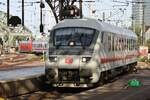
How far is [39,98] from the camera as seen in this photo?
19.0m

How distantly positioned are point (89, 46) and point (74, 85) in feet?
5.89

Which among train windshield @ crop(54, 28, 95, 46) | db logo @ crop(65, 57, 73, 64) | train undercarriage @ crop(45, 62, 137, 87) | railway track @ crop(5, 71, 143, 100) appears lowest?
railway track @ crop(5, 71, 143, 100)

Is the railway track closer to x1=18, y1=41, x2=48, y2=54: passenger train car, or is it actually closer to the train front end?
the train front end

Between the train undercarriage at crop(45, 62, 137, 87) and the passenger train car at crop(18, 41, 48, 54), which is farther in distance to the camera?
the passenger train car at crop(18, 41, 48, 54)

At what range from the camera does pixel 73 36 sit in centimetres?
2166

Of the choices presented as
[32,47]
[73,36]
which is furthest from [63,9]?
[32,47]

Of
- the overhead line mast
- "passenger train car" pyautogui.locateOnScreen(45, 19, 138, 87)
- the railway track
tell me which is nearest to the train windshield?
"passenger train car" pyautogui.locateOnScreen(45, 19, 138, 87)

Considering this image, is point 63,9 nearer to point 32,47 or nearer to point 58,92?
point 58,92

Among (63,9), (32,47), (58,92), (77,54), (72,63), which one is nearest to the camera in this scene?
(72,63)

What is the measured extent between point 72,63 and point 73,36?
138cm

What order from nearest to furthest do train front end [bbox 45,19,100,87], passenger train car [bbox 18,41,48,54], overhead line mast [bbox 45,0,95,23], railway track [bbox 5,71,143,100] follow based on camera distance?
1. railway track [bbox 5,71,143,100]
2. train front end [bbox 45,19,100,87]
3. overhead line mast [bbox 45,0,95,23]
4. passenger train car [bbox 18,41,48,54]

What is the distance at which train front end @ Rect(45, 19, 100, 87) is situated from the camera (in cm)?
2089

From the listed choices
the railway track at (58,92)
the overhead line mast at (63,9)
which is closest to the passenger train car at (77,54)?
the railway track at (58,92)

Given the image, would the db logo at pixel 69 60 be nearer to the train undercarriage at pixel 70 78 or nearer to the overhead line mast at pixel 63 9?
the train undercarriage at pixel 70 78
